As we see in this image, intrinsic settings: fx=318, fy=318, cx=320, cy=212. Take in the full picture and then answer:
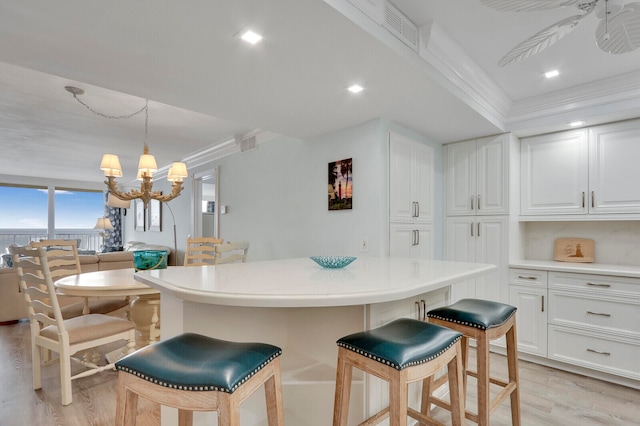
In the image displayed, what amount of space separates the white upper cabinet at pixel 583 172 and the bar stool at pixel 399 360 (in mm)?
2466

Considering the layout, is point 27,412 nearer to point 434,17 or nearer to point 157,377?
point 157,377

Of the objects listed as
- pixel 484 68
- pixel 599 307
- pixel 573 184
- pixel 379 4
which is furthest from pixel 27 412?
pixel 573 184

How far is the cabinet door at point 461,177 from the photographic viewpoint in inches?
131

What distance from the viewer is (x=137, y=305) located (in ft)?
9.08

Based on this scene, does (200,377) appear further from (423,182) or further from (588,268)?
(588,268)

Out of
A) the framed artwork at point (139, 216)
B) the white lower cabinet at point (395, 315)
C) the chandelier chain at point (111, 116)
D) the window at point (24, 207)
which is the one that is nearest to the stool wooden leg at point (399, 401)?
the white lower cabinet at point (395, 315)

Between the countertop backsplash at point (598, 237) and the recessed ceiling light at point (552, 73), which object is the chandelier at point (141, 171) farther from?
the countertop backsplash at point (598, 237)

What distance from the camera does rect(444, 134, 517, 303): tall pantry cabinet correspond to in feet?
10.1

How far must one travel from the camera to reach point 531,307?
9.44 feet

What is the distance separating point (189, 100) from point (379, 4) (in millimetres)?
1443

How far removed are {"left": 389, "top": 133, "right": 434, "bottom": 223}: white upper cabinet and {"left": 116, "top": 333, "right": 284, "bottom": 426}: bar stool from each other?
196 cm

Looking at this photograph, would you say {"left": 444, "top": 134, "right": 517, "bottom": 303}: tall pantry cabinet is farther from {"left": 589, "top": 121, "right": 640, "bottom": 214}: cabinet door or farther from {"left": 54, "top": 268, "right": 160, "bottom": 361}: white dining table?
{"left": 54, "top": 268, "right": 160, "bottom": 361}: white dining table

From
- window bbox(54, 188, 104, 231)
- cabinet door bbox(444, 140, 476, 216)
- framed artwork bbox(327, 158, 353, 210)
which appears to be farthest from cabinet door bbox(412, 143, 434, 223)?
window bbox(54, 188, 104, 231)

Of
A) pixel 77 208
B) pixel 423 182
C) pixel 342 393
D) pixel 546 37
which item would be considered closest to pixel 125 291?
pixel 342 393
